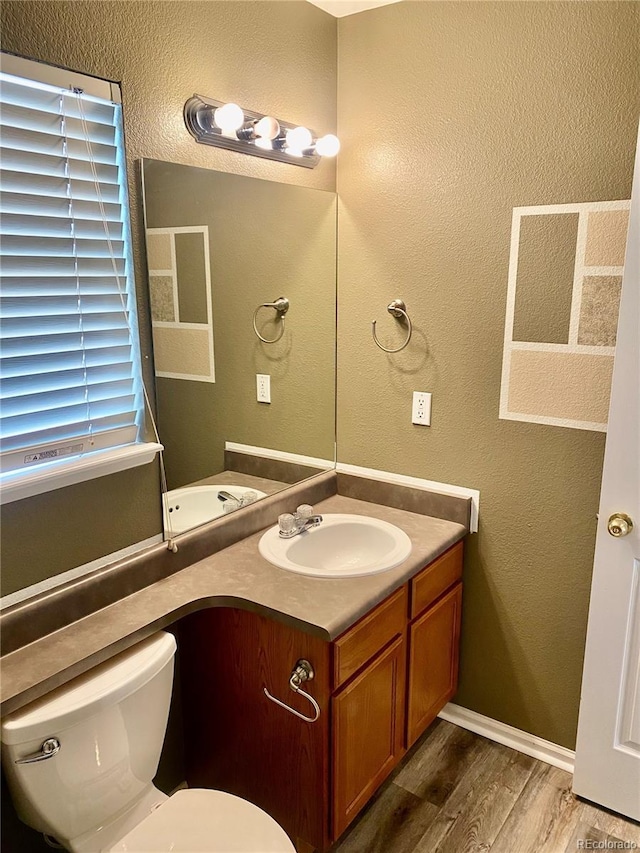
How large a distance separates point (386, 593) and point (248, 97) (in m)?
1.52

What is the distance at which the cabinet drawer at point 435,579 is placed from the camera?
6.50 feet

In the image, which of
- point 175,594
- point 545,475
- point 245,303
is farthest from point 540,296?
point 175,594

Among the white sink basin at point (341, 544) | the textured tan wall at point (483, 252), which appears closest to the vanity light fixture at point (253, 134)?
the textured tan wall at point (483, 252)

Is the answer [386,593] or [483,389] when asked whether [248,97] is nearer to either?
[483,389]

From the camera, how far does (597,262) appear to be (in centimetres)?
187

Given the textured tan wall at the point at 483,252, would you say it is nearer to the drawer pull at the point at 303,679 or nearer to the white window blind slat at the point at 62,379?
the drawer pull at the point at 303,679

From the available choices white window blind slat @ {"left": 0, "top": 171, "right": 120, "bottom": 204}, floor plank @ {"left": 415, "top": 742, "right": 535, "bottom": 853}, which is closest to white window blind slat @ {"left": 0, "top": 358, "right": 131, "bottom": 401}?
white window blind slat @ {"left": 0, "top": 171, "right": 120, "bottom": 204}

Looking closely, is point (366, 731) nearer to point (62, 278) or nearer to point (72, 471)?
point (72, 471)

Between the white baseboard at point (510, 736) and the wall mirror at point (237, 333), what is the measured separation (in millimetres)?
1039

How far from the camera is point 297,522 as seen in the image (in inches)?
82.0

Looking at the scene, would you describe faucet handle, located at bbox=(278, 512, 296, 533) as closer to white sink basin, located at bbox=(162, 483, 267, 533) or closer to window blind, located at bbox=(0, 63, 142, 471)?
white sink basin, located at bbox=(162, 483, 267, 533)

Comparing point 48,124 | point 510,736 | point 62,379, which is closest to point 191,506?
point 62,379

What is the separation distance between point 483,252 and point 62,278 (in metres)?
1.27

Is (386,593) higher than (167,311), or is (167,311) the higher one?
(167,311)
